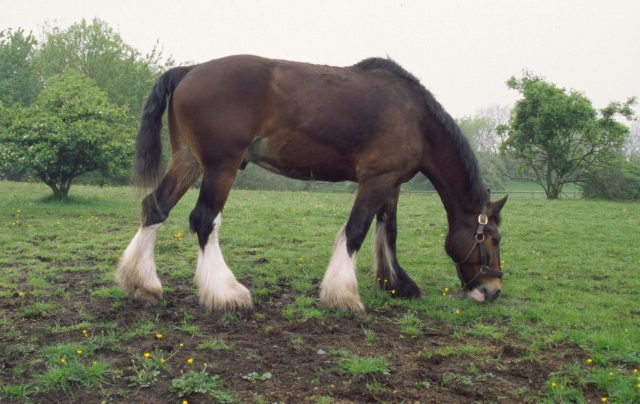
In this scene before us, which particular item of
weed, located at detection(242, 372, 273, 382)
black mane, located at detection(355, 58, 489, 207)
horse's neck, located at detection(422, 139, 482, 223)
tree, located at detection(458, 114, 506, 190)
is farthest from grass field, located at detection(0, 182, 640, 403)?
tree, located at detection(458, 114, 506, 190)

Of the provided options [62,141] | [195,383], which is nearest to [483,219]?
[195,383]

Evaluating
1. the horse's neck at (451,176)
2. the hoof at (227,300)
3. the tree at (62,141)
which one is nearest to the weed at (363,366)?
the hoof at (227,300)

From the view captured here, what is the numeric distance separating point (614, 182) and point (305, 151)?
79.8 ft

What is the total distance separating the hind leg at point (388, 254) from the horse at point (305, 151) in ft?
1.81

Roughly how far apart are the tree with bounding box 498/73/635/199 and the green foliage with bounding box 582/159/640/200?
16.4 inches

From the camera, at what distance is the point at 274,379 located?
11.9 feet

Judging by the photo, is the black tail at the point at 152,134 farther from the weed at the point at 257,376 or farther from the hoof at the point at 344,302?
the weed at the point at 257,376

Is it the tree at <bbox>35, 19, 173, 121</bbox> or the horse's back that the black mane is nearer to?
the horse's back

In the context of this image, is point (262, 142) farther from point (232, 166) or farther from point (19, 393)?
point (19, 393)

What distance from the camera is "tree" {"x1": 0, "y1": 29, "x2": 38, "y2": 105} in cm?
3600

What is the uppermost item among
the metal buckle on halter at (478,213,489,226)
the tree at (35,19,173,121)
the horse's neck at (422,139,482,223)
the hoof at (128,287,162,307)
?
the tree at (35,19,173,121)

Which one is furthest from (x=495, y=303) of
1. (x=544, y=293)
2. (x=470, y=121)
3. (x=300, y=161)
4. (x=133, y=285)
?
(x=470, y=121)

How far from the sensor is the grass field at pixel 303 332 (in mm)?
3514

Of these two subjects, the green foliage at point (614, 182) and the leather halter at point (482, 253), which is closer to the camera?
the leather halter at point (482, 253)
